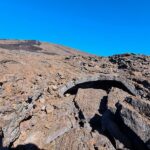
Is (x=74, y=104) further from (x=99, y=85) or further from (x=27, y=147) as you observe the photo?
(x=27, y=147)

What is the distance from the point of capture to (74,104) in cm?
1820

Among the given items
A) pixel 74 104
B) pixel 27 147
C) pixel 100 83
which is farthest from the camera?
pixel 100 83

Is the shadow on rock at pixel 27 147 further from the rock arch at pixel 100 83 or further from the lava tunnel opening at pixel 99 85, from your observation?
the lava tunnel opening at pixel 99 85

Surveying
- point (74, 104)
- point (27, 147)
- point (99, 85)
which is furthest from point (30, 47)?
point (27, 147)

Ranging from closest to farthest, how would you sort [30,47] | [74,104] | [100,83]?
1. [74,104]
2. [100,83]
3. [30,47]

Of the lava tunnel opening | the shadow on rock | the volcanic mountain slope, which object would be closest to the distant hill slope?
the volcanic mountain slope

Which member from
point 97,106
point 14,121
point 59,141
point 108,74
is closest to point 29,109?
point 14,121

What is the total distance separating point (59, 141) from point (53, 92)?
14.5 feet

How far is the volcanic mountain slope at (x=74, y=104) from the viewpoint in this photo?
48.5ft

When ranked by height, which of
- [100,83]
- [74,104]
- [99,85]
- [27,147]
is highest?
[100,83]

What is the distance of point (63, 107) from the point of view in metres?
17.7

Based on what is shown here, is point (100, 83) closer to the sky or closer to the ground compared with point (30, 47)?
closer to the ground

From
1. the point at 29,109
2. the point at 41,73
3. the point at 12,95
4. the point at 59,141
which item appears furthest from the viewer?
the point at 41,73

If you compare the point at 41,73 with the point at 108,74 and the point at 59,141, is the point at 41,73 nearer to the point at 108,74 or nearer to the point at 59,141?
the point at 108,74
